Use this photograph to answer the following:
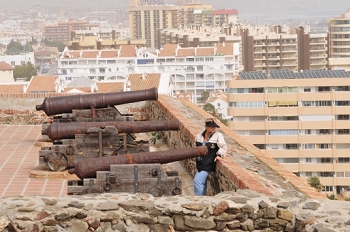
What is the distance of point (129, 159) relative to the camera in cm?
621

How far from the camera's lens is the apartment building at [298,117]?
4806cm

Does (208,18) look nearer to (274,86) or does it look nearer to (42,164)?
(274,86)

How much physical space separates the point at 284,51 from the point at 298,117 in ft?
215

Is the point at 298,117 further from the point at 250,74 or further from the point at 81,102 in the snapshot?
the point at 81,102

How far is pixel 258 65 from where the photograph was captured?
11688 cm

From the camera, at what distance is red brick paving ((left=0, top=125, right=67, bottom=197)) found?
23.8 feet

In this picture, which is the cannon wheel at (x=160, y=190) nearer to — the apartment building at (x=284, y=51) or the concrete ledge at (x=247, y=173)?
the concrete ledge at (x=247, y=173)

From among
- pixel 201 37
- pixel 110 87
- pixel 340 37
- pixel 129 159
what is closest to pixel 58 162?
pixel 129 159

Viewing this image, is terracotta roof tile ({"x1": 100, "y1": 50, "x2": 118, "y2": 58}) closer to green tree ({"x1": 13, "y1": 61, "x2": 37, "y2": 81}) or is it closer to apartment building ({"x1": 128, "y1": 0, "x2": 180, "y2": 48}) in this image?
green tree ({"x1": 13, "y1": 61, "x2": 37, "y2": 81})

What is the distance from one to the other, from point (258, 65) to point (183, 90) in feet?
49.5

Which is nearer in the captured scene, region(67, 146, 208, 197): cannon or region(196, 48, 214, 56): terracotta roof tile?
region(67, 146, 208, 197): cannon

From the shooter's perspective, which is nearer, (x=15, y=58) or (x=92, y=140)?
(x=92, y=140)

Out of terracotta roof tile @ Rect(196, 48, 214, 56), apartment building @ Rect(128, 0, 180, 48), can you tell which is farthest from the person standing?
apartment building @ Rect(128, 0, 180, 48)

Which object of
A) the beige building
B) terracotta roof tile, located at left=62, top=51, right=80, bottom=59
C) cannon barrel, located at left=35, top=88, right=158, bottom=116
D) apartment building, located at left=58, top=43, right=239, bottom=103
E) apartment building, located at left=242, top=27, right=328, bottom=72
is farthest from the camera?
apartment building, located at left=242, top=27, right=328, bottom=72
